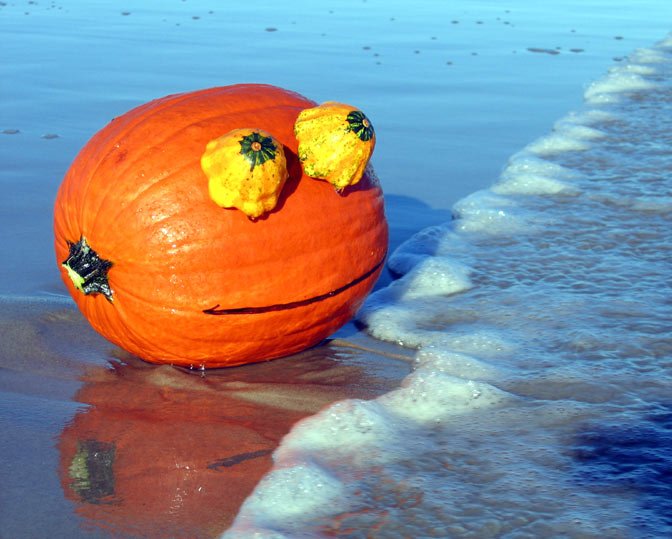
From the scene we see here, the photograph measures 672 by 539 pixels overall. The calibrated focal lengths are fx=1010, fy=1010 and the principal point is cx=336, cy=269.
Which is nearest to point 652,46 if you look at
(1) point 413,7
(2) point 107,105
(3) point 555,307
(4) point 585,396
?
(1) point 413,7

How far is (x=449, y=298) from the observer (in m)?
4.48

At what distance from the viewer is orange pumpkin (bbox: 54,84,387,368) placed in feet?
10.8

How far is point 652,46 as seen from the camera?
11148 millimetres

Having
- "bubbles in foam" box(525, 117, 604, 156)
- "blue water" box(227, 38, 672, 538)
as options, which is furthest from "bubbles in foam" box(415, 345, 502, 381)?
"bubbles in foam" box(525, 117, 604, 156)

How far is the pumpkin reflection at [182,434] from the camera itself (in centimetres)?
270

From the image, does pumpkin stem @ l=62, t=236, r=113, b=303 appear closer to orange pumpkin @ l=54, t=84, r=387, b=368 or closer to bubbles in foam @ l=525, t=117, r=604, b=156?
orange pumpkin @ l=54, t=84, r=387, b=368

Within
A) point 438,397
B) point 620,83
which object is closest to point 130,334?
point 438,397

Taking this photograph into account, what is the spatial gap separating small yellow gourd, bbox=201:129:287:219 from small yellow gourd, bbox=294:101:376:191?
0.46 ft

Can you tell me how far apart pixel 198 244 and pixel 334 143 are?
567 millimetres

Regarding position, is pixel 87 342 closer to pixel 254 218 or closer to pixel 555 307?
pixel 254 218

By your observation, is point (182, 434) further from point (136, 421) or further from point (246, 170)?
point (246, 170)

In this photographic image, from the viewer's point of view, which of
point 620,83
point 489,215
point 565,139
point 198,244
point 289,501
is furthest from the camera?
point 620,83

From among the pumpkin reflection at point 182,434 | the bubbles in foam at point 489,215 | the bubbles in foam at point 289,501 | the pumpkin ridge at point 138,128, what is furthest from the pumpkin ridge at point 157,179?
the bubbles in foam at point 489,215

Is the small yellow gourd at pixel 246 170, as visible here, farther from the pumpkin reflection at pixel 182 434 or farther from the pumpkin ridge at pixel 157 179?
the pumpkin reflection at pixel 182 434
